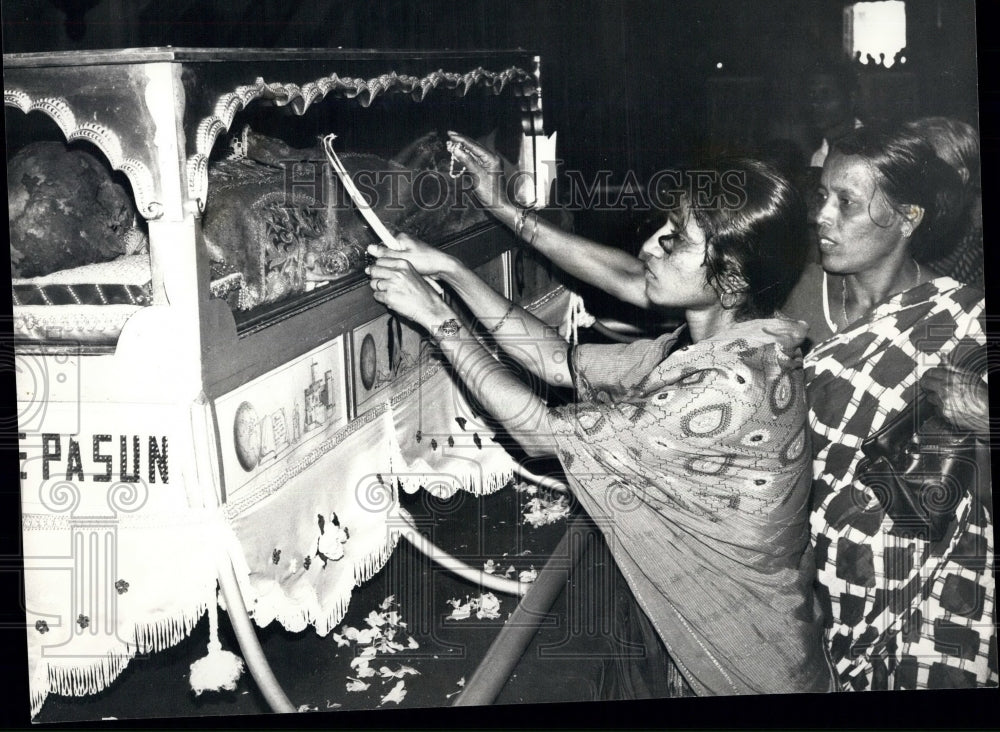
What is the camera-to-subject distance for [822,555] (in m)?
3.04

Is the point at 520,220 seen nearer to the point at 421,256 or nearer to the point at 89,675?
the point at 421,256

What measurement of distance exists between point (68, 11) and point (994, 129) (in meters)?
2.56

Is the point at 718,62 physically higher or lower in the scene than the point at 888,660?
higher

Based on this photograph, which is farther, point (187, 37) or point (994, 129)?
point (994, 129)

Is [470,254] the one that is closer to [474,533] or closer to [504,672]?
[474,533]

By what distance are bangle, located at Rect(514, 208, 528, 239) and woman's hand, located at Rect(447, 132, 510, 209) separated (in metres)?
0.05

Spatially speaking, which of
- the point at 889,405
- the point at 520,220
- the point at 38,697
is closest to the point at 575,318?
the point at 520,220

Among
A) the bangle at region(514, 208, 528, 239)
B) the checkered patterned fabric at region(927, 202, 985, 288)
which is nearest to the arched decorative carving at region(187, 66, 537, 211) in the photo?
the bangle at region(514, 208, 528, 239)

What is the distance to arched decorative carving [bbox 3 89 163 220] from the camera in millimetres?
2602

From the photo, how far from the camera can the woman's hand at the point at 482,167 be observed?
9.64 ft

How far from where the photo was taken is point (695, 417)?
2900mm

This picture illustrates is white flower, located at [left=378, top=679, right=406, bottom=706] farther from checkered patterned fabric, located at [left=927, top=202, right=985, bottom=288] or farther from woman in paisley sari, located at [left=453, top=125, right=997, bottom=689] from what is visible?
checkered patterned fabric, located at [left=927, top=202, right=985, bottom=288]

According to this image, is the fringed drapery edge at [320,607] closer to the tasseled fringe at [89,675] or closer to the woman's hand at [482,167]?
the tasseled fringe at [89,675]

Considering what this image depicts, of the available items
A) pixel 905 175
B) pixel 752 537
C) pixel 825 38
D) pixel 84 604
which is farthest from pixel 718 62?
pixel 84 604
